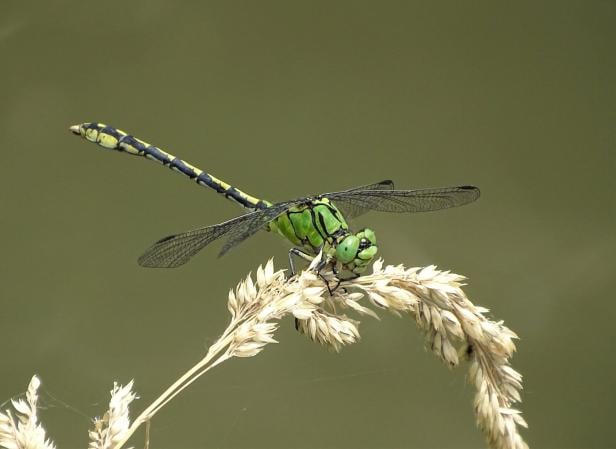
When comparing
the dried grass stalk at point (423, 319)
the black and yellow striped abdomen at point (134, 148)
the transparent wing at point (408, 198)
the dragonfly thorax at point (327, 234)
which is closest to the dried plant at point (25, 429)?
the dried grass stalk at point (423, 319)

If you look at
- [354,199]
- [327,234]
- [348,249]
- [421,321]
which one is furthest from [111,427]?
[354,199]

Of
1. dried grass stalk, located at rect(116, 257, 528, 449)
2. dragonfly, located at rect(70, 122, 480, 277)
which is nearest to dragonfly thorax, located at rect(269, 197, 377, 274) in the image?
dragonfly, located at rect(70, 122, 480, 277)

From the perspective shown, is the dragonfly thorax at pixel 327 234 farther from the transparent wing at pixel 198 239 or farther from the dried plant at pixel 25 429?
the dried plant at pixel 25 429

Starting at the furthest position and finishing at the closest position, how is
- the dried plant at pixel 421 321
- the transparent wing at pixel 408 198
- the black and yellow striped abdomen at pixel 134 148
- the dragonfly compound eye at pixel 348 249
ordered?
the black and yellow striped abdomen at pixel 134 148 → the transparent wing at pixel 408 198 → the dragonfly compound eye at pixel 348 249 → the dried plant at pixel 421 321

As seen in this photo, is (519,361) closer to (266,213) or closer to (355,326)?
(266,213)

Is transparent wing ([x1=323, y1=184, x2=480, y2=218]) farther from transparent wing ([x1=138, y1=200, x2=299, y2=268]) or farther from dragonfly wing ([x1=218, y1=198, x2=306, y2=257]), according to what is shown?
transparent wing ([x1=138, y1=200, x2=299, y2=268])

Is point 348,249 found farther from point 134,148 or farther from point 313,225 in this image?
point 134,148
